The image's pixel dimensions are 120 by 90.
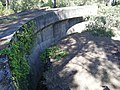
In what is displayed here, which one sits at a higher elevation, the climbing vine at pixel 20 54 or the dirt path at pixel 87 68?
the climbing vine at pixel 20 54

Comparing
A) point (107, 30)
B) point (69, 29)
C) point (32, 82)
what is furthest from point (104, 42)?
point (69, 29)

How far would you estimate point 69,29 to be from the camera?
1548 cm

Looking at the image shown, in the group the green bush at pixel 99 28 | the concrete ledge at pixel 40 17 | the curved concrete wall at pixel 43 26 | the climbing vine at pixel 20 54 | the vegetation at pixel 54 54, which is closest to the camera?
the climbing vine at pixel 20 54

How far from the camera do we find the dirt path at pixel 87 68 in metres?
6.59

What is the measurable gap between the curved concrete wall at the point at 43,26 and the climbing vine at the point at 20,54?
20 centimetres

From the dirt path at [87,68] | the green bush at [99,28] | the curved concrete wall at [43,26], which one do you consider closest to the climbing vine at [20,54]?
the curved concrete wall at [43,26]

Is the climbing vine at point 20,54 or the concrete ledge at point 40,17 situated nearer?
the climbing vine at point 20,54

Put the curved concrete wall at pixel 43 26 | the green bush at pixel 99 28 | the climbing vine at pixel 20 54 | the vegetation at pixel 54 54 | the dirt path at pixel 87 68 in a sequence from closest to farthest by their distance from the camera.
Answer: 1. the climbing vine at pixel 20 54
2. the dirt path at pixel 87 68
3. the curved concrete wall at pixel 43 26
4. the vegetation at pixel 54 54
5. the green bush at pixel 99 28

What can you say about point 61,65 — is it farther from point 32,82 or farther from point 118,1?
point 118,1

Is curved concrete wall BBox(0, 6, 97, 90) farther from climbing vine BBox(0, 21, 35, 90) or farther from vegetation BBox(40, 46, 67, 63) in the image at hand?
vegetation BBox(40, 46, 67, 63)

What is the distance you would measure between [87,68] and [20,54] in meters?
2.35

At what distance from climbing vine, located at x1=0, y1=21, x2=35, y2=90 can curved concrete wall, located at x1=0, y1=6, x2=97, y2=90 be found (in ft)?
0.67

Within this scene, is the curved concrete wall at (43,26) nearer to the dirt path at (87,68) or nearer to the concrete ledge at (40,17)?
the concrete ledge at (40,17)

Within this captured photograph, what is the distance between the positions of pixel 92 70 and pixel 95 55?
144 centimetres
